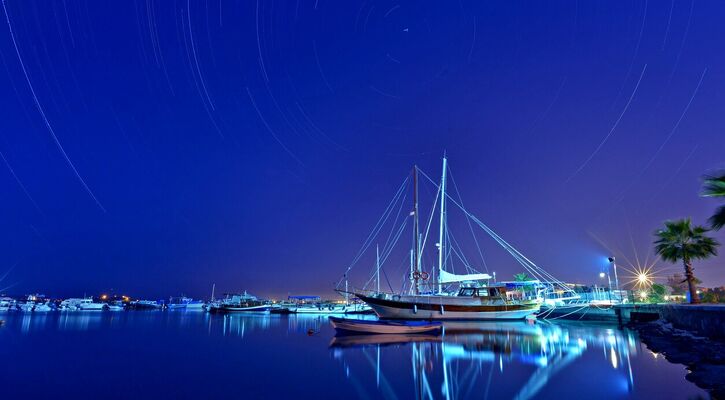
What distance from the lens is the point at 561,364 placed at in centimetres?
1933

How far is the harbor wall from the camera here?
2092 cm

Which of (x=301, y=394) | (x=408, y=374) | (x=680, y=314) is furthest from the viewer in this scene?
(x=680, y=314)

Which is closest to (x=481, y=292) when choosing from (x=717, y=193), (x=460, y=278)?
(x=460, y=278)

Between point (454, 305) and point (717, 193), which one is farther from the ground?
point (717, 193)

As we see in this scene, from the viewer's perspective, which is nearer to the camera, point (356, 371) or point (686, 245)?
point (356, 371)

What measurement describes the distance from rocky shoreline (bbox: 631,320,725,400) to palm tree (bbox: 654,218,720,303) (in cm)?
640

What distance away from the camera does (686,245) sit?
3347 centimetres

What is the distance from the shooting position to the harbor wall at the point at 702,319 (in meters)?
20.9

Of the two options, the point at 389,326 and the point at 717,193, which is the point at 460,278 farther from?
the point at 717,193

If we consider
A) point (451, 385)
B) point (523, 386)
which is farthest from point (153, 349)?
point (523, 386)

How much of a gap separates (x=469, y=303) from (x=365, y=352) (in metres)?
31.1

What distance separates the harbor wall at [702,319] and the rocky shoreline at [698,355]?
1.55 feet

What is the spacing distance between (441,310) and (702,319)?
28.7 meters

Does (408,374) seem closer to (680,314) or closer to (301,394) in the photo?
(301,394)
